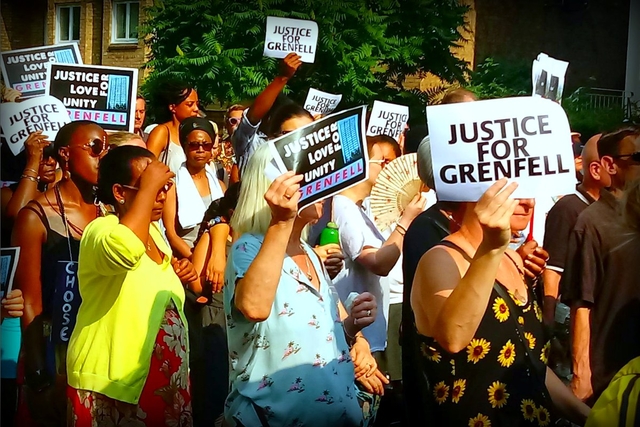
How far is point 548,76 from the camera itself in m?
4.95

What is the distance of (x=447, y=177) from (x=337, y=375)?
81cm

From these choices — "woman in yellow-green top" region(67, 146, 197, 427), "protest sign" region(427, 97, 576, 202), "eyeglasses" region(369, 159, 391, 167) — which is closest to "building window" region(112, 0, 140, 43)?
"woman in yellow-green top" region(67, 146, 197, 427)

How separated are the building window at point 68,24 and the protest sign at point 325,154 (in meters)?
1.54

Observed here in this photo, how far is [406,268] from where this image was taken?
377 centimetres

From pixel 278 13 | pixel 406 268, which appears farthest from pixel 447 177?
pixel 278 13

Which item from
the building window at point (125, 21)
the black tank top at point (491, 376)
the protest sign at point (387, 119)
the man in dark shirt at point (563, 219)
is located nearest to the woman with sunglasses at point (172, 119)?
the building window at point (125, 21)

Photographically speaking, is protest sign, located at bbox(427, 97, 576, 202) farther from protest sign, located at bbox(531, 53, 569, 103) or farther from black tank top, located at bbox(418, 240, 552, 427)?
protest sign, located at bbox(531, 53, 569, 103)

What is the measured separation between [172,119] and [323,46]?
3.21 feet

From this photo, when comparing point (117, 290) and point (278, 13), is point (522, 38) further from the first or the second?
point (117, 290)

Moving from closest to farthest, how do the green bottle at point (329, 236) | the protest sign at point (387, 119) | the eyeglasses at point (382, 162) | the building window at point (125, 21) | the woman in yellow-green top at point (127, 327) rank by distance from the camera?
the woman in yellow-green top at point (127, 327)
the green bottle at point (329, 236)
the building window at point (125, 21)
the eyeglasses at point (382, 162)
the protest sign at point (387, 119)


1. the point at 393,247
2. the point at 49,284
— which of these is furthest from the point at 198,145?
the point at 49,284

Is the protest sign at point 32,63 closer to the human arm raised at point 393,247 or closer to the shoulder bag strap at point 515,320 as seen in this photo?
the human arm raised at point 393,247

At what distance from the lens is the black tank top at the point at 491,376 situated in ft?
10.5

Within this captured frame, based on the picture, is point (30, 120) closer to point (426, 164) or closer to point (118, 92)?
point (118, 92)
